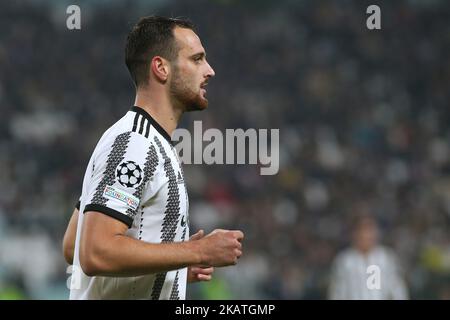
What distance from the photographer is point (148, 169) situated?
3.42m

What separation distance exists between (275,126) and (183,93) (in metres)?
10.2

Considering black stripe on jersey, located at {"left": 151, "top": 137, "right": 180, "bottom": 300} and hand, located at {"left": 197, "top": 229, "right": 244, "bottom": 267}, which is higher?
black stripe on jersey, located at {"left": 151, "top": 137, "right": 180, "bottom": 300}

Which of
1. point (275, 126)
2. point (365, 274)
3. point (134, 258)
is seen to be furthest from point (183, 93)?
point (275, 126)

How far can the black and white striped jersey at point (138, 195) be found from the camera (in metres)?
3.33

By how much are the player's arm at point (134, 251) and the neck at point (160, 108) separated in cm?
56

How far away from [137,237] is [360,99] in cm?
1173

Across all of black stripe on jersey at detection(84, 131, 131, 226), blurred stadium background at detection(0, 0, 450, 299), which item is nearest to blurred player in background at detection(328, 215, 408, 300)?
blurred stadium background at detection(0, 0, 450, 299)

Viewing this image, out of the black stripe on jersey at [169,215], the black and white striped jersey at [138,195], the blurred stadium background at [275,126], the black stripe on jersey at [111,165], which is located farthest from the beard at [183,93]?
the blurred stadium background at [275,126]

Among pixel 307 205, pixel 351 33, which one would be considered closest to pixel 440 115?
pixel 351 33

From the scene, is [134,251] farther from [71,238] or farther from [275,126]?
[275,126]

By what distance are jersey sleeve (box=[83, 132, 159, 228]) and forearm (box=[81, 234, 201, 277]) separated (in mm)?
107

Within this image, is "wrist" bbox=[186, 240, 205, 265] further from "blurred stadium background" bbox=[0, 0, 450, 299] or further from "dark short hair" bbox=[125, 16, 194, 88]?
"blurred stadium background" bbox=[0, 0, 450, 299]

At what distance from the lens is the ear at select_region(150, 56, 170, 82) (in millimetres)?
3748

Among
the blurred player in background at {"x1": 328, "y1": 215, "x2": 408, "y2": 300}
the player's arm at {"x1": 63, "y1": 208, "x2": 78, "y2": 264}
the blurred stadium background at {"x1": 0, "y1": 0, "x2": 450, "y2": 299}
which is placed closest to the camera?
the player's arm at {"x1": 63, "y1": 208, "x2": 78, "y2": 264}
